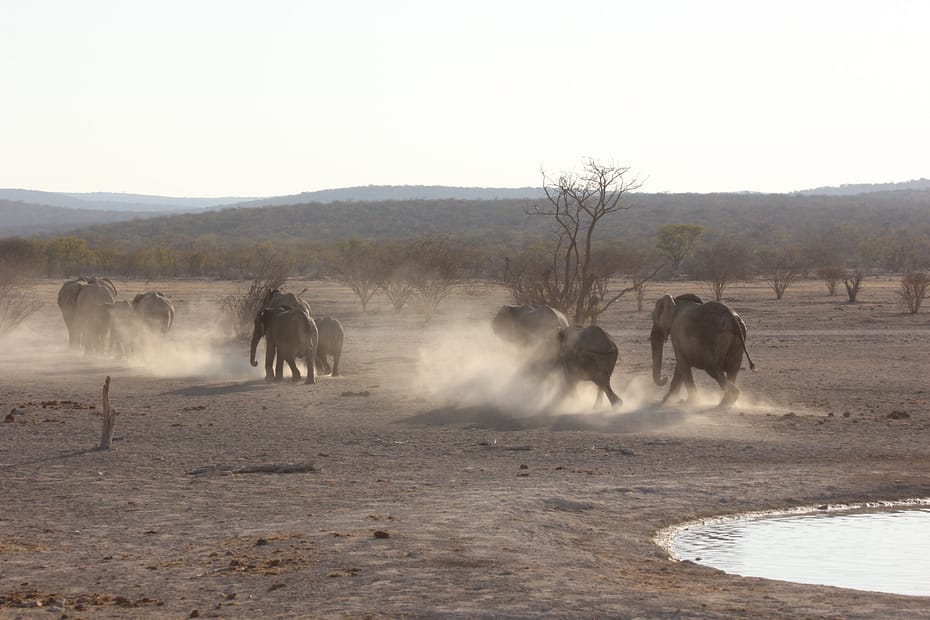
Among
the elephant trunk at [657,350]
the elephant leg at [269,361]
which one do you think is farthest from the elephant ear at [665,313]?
the elephant leg at [269,361]

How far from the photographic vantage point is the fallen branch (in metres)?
13.9

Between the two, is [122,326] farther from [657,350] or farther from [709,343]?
[709,343]

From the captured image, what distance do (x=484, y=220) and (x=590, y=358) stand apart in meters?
139

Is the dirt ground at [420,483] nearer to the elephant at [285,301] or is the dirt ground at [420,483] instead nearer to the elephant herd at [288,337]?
the elephant herd at [288,337]

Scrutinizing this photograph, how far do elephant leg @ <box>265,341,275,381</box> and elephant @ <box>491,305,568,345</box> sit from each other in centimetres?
Answer: 426

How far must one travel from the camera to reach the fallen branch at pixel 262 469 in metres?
13.9

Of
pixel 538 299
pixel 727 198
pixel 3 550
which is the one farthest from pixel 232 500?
pixel 727 198

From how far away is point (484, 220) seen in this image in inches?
6211

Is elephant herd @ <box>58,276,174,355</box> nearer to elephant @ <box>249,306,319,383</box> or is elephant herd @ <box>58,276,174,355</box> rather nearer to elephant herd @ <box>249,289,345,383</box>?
elephant herd @ <box>249,289,345,383</box>

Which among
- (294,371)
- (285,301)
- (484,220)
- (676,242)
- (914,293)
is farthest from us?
(484,220)

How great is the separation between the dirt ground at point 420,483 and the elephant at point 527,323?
21.0 inches

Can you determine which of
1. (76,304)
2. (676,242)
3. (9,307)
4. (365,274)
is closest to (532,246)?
(676,242)

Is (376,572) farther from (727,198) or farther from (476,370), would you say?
(727,198)

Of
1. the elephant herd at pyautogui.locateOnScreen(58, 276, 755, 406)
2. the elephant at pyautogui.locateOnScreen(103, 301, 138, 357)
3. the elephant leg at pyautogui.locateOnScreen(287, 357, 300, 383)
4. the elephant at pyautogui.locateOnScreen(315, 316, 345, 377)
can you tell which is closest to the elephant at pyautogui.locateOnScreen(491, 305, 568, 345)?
the elephant herd at pyautogui.locateOnScreen(58, 276, 755, 406)
